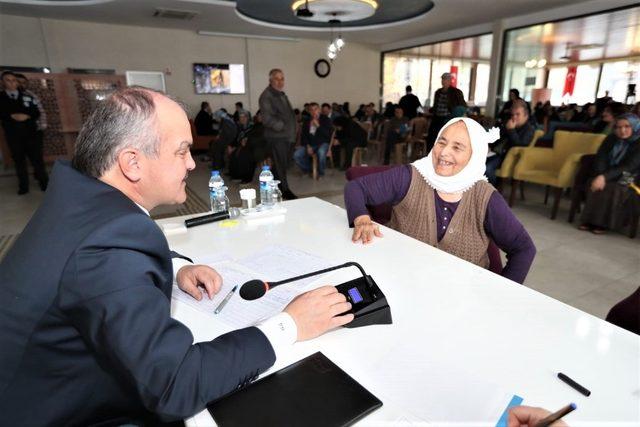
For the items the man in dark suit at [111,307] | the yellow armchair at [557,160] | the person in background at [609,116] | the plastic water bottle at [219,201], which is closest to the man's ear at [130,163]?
the man in dark suit at [111,307]

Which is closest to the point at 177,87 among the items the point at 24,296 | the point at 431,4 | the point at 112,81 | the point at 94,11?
the point at 112,81

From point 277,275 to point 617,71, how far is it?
16.9m

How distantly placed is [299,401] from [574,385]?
0.54m

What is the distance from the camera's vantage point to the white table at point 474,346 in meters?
0.73

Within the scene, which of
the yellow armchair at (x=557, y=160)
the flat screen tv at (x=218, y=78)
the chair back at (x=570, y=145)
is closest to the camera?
the yellow armchair at (x=557, y=160)

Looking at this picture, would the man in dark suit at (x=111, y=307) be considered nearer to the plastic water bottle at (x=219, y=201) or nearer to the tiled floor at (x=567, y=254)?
the plastic water bottle at (x=219, y=201)

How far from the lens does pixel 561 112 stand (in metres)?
8.87

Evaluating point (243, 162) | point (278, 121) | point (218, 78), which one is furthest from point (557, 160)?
point (218, 78)

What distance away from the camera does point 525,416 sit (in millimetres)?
621

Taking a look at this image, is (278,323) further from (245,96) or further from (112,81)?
(245,96)

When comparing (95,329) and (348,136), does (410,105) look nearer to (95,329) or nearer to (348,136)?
(348,136)

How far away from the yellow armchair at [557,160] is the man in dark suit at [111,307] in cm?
414

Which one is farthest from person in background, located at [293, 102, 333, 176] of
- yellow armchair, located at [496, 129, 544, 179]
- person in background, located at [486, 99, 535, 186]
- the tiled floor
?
yellow armchair, located at [496, 129, 544, 179]

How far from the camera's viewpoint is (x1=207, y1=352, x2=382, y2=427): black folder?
0.67 metres
